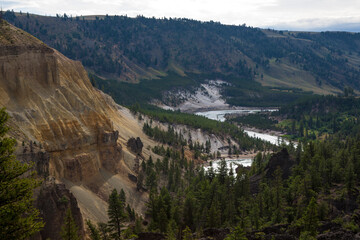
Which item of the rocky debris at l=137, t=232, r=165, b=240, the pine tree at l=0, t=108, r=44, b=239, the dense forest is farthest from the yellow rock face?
the pine tree at l=0, t=108, r=44, b=239

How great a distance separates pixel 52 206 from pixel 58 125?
2290 cm

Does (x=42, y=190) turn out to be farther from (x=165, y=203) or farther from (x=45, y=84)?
(x=45, y=84)

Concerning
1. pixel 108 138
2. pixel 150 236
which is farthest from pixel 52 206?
pixel 108 138

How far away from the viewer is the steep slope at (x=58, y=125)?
202 ft

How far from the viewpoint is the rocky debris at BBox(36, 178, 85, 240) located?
154 feet

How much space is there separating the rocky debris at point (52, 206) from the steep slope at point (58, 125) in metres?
8.57

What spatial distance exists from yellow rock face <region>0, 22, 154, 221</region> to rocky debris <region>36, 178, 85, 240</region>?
1128 centimetres

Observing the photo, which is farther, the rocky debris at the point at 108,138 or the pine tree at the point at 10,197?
the rocky debris at the point at 108,138

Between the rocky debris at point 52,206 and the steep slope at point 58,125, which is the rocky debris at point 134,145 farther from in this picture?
the rocky debris at point 52,206

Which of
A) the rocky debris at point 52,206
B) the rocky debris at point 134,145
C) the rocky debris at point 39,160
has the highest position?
the rocky debris at point 39,160

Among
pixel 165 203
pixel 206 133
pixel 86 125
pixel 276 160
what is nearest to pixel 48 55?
pixel 86 125

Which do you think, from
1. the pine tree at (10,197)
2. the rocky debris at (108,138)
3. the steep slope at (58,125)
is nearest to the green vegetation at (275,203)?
the steep slope at (58,125)

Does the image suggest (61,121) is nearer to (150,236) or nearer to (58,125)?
(58,125)

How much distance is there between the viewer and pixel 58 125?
2638 inches
